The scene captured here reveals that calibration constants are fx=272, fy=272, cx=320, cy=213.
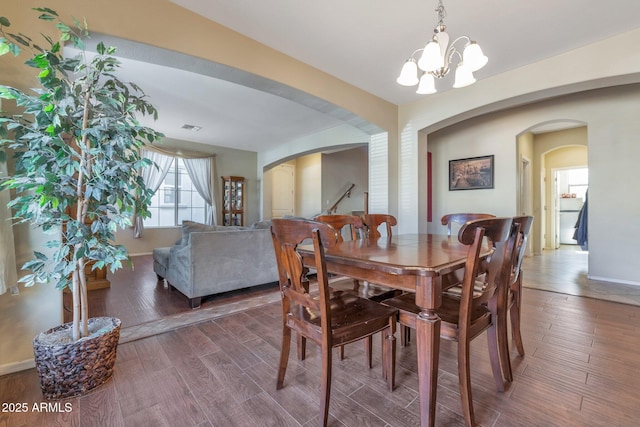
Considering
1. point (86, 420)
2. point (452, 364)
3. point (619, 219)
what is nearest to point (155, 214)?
point (86, 420)

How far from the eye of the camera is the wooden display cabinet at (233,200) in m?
7.11

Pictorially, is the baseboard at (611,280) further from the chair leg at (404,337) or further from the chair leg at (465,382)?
the chair leg at (465,382)

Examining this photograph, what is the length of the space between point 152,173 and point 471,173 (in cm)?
676

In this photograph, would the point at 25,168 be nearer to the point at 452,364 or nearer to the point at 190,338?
the point at 190,338

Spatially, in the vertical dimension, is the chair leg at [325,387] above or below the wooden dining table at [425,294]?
below

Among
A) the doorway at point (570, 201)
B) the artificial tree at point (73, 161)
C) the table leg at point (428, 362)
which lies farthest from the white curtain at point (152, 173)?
the doorway at point (570, 201)

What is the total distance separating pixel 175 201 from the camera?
668 cm

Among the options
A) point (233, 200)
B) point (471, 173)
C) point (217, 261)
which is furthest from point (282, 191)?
point (217, 261)

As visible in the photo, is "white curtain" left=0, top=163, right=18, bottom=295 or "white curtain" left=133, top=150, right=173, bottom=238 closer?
"white curtain" left=0, top=163, right=18, bottom=295

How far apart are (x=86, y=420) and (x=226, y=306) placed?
1.55 meters

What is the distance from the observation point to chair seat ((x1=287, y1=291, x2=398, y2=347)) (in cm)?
128

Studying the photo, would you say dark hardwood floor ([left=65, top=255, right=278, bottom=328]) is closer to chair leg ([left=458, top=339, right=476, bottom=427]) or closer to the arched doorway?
chair leg ([left=458, top=339, right=476, bottom=427])

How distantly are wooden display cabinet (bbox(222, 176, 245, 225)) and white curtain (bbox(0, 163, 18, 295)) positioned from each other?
558 cm

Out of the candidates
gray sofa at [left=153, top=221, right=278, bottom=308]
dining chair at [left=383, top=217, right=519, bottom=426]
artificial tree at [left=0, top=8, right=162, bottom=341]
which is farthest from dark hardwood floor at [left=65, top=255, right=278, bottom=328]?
dining chair at [left=383, top=217, right=519, bottom=426]
